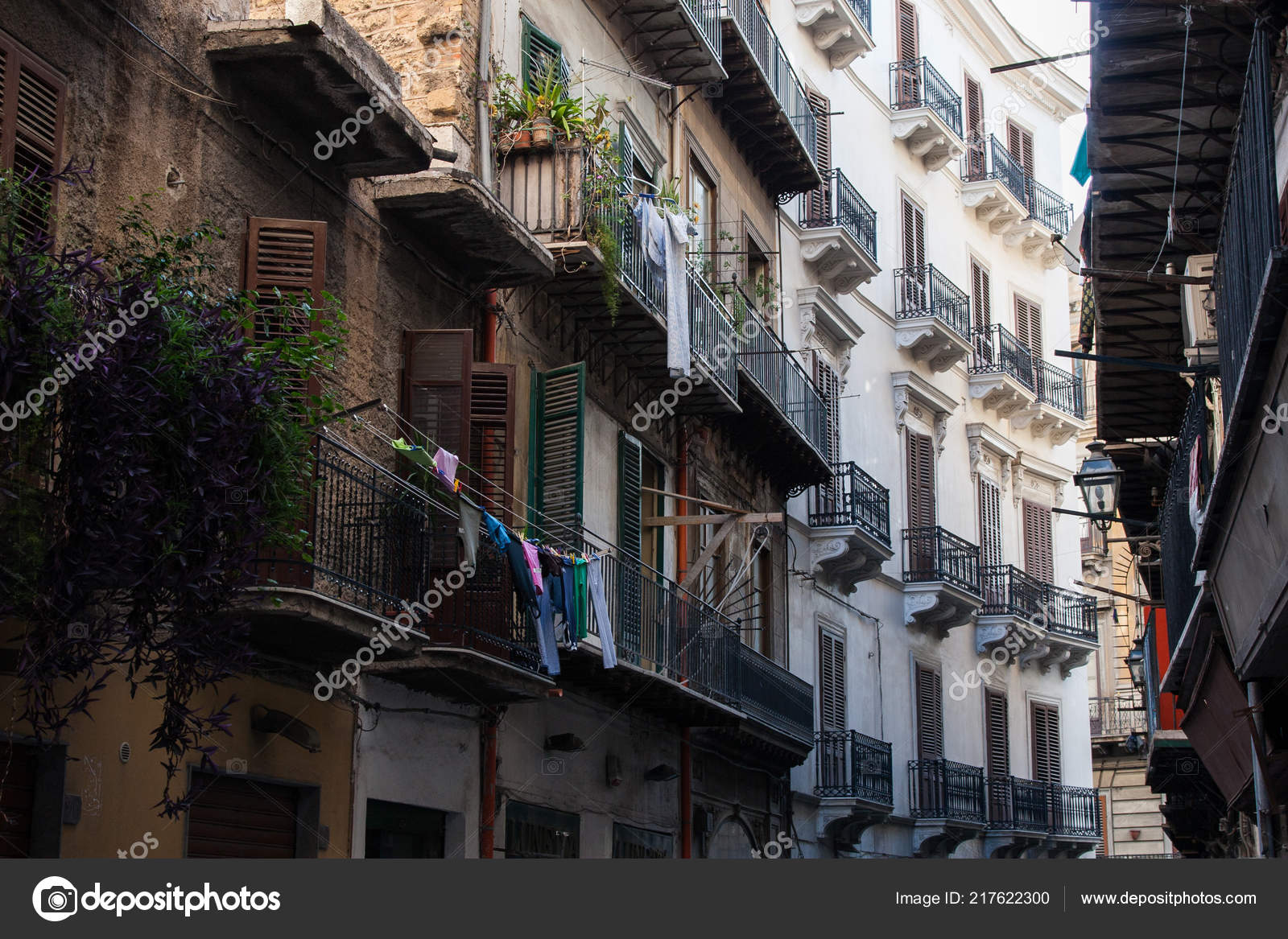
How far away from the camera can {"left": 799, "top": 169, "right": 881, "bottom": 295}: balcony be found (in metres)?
26.6

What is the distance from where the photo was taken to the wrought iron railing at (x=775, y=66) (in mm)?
22062

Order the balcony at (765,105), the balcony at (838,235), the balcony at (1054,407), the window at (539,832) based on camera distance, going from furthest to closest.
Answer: the balcony at (1054,407) → the balcony at (838,235) → the balcony at (765,105) → the window at (539,832)

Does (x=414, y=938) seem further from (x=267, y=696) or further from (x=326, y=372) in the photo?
(x=326, y=372)

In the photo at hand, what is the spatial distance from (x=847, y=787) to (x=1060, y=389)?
14.3 metres

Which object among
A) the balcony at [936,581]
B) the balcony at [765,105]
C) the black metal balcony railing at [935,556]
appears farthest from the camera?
the black metal balcony railing at [935,556]

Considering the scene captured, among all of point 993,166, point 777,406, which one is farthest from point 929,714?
point 993,166

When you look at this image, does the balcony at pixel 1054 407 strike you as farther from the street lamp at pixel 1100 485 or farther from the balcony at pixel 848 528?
the street lamp at pixel 1100 485

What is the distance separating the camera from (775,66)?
23797mm

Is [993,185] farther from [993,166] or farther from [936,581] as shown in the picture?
[936,581]

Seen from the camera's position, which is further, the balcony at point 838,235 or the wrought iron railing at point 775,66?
the balcony at point 838,235

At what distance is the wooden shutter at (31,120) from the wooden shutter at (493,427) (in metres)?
4.86

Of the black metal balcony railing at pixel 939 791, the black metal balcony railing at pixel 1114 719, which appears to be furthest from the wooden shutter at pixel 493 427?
the black metal balcony railing at pixel 1114 719

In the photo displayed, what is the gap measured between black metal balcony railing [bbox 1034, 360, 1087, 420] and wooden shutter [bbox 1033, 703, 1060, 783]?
6.31 m

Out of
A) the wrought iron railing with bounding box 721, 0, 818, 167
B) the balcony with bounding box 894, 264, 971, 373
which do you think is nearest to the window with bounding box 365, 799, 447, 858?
the wrought iron railing with bounding box 721, 0, 818, 167
